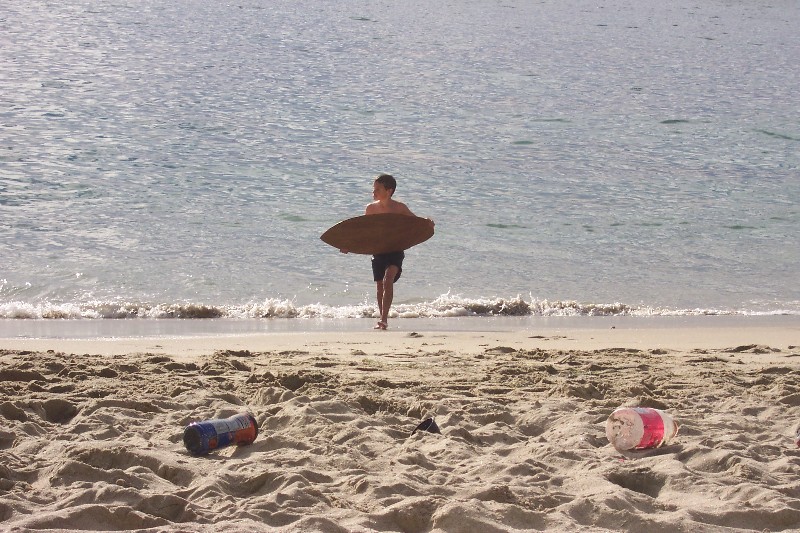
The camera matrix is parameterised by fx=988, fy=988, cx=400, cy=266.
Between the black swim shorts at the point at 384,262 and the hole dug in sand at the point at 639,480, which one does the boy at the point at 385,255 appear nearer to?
the black swim shorts at the point at 384,262

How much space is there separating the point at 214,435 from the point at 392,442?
0.73 meters

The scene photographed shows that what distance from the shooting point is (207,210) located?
12.8 metres

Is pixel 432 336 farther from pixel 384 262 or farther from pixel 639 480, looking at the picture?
pixel 639 480

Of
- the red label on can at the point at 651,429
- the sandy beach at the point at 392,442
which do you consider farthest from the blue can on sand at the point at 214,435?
the red label on can at the point at 651,429

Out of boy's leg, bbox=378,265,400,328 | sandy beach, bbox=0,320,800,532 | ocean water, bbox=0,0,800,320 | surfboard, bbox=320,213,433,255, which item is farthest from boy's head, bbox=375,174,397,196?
sandy beach, bbox=0,320,800,532

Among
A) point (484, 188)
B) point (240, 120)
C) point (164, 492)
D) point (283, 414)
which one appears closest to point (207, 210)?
point (484, 188)

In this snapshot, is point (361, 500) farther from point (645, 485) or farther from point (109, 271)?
point (109, 271)

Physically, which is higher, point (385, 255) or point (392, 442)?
point (385, 255)

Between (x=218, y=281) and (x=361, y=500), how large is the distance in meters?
6.68

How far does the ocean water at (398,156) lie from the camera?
990 centimetres

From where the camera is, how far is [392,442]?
4070 millimetres

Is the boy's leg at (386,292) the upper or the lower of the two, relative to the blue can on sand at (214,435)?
upper

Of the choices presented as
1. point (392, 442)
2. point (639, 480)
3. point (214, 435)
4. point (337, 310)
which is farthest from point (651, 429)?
point (337, 310)

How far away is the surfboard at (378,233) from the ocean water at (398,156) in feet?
2.84
